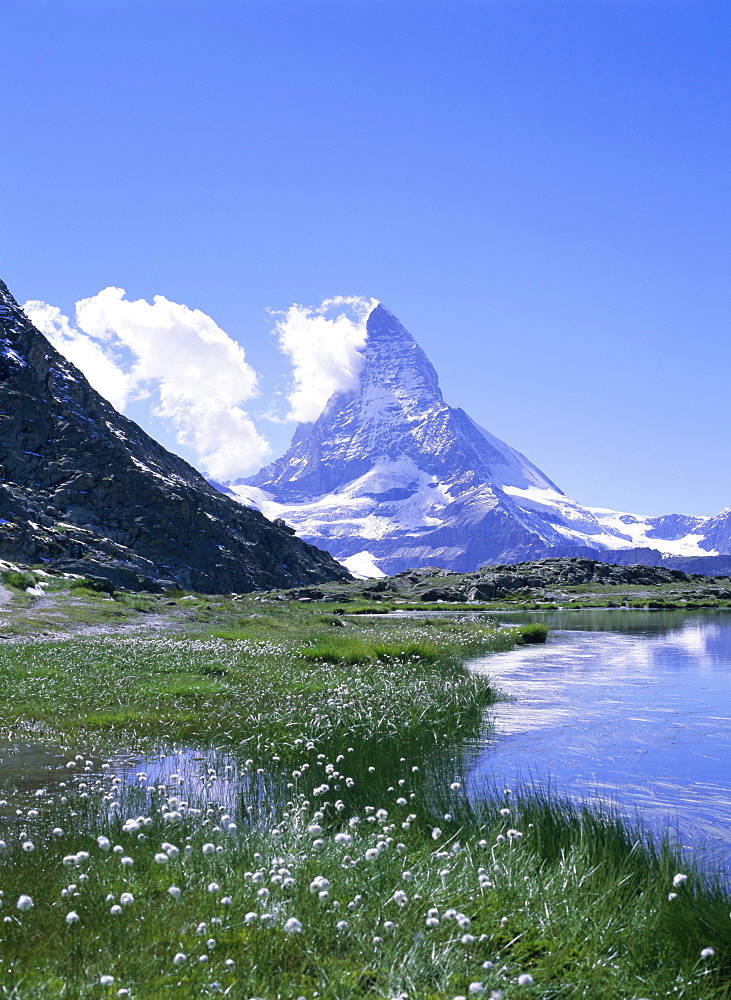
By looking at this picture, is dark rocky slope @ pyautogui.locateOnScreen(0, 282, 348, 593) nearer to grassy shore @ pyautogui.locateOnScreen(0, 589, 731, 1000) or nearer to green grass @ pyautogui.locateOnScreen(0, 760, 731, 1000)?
grassy shore @ pyautogui.locateOnScreen(0, 589, 731, 1000)

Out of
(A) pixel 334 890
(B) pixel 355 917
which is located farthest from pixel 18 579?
(B) pixel 355 917

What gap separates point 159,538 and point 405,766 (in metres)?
123

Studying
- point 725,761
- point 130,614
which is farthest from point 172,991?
point 130,614

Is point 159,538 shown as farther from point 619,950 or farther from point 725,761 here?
point 619,950

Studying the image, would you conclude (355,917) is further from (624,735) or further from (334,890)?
(624,735)

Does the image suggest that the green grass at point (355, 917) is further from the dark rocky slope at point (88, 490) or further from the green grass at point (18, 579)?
the dark rocky slope at point (88, 490)

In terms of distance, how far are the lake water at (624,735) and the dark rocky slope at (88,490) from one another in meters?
67.3

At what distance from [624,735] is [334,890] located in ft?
48.7

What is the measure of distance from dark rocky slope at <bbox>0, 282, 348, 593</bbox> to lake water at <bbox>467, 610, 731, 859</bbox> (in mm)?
67317

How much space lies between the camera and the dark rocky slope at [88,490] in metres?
106

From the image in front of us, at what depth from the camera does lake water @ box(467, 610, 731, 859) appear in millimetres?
14734

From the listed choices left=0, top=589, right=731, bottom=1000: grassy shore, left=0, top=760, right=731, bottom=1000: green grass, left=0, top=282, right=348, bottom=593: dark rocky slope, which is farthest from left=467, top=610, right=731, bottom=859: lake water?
left=0, top=282, right=348, bottom=593: dark rocky slope

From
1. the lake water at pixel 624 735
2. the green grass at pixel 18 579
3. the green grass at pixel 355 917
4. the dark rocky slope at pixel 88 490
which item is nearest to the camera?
the green grass at pixel 355 917

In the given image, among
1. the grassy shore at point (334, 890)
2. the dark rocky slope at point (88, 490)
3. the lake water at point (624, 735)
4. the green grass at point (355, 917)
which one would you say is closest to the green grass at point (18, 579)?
the dark rocky slope at point (88, 490)
